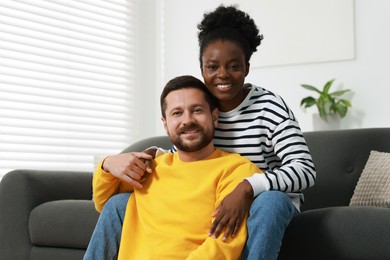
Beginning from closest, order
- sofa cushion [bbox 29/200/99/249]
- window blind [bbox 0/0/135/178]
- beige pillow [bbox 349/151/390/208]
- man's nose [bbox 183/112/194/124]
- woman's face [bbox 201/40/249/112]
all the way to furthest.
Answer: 1. man's nose [bbox 183/112/194/124]
2. woman's face [bbox 201/40/249/112]
3. beige pillow [bbox 349/151/390/208]
4. sofa cushion [bbox 29/200/99/249]
5. window blind [bbox 0/0/135/178]

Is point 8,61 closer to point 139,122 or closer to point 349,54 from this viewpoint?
point 139,122

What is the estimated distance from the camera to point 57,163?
13.5 ft

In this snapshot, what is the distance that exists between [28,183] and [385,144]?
5.20 feet

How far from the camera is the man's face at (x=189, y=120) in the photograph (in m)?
1.87

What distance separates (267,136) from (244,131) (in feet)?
0.26

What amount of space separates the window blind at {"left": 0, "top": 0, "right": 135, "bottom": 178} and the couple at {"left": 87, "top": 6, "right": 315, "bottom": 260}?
A: 2.06 metres

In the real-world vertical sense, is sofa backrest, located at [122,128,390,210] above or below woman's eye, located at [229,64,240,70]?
below

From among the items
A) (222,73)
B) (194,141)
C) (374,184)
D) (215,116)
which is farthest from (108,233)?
(374,184)

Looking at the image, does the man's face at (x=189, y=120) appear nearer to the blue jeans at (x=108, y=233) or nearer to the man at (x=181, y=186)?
the man at (x=181, y=186)

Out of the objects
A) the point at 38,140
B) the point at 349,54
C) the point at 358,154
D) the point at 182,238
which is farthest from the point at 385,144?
the point at 38,140

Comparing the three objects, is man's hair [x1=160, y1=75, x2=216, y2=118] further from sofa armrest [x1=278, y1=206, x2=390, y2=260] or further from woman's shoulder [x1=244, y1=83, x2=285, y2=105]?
sofa armrest [x1=278, y1=206, x2=390, y2=260]

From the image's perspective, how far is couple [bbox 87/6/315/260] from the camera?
175cm

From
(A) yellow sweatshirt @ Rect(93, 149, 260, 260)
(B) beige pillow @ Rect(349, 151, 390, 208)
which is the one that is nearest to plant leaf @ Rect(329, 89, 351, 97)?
(B) beige pillow @ Rect(349, 151, 390, 208)

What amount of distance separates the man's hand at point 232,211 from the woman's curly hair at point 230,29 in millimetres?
545
